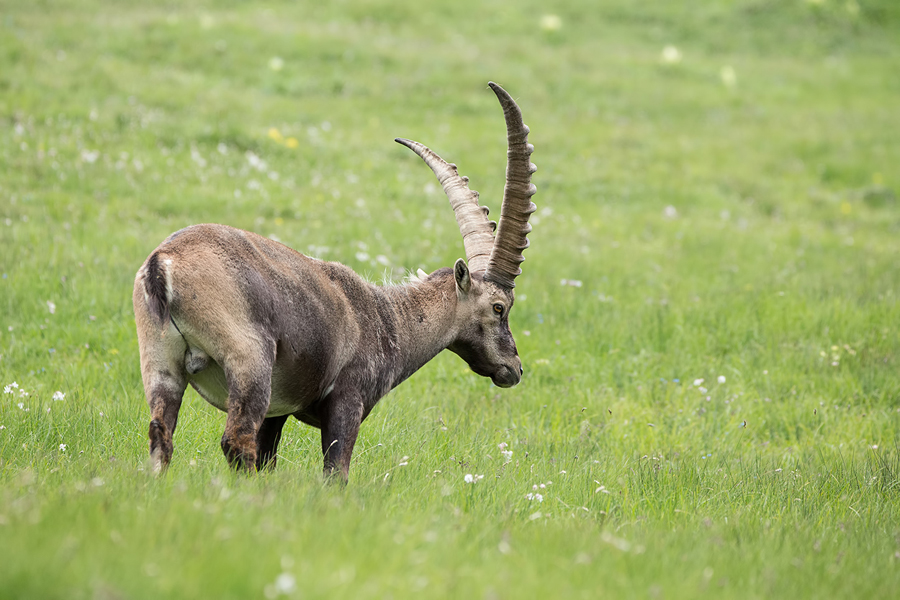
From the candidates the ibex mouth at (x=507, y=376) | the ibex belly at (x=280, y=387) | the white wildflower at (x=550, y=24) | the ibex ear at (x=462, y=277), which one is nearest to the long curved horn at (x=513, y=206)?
the ibex ear at (x=462, y=277)

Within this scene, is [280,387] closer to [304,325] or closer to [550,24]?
[304,325]

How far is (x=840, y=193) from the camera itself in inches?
712

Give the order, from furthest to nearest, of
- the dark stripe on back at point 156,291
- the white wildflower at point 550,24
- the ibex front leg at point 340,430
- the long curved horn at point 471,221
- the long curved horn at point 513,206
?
the white wildflower at point 550,24 → the long curved horn at point 471,221 → the long curved horn at point 513,206 → the ibex front leg at point 340,430 → the dark stripe on back at point 156,291

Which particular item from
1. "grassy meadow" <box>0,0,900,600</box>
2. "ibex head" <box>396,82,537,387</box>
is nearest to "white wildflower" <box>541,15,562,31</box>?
"grassy meadow" <box>0,0,900,600</box>

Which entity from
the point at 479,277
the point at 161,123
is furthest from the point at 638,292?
the point at 161,123

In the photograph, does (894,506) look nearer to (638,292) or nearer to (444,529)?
(444,529)

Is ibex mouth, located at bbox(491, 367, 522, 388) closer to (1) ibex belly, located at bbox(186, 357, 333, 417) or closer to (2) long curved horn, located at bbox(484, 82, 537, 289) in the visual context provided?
(2) long curved horn, located at bbox(484, 82, 537, 289)

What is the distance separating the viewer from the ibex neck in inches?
Answer: 240

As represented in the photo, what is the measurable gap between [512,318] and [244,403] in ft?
18.3

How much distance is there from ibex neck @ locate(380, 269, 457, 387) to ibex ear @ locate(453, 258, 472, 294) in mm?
105

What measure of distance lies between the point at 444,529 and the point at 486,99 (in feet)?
55.0

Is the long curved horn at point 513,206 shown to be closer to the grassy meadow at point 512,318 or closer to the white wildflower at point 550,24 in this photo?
the grassy meadow at point 512,318

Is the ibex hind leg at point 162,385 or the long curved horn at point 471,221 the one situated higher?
the long curved horn at point 471,221

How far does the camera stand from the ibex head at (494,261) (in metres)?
6.05
